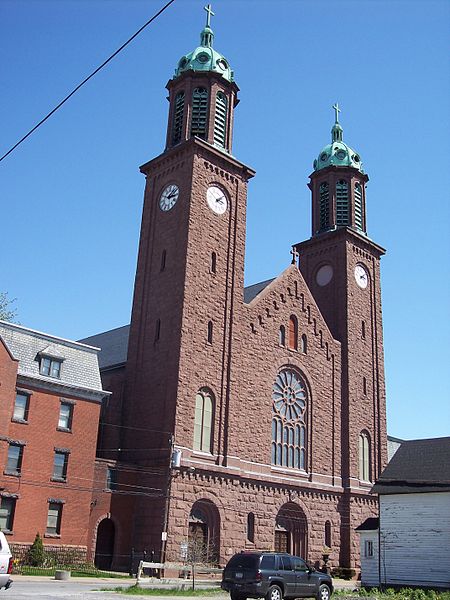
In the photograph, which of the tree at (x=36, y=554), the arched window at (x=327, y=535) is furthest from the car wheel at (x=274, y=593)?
the arched window at (x=327, y=535)

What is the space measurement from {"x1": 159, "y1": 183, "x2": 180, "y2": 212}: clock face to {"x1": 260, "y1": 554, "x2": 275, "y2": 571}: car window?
27824mm

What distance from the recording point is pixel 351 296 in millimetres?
57031

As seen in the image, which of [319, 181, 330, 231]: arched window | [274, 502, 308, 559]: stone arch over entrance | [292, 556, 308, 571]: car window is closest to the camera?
[292, 556, 308, 571]: car window

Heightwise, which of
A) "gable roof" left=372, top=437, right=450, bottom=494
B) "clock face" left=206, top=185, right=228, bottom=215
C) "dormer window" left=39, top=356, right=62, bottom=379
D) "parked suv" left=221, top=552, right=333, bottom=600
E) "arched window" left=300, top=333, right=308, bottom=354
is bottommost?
"parked suv" left=221, top=552, right=333, bottom=600

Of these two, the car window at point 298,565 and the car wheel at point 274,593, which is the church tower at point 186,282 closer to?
the car window at point 298,565

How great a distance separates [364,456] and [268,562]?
3175cm

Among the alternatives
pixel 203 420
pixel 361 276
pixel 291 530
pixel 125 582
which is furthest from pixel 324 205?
pixel 125 582

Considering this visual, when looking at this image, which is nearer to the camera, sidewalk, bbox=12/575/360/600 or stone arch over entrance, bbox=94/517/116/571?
sidewalk, bbox=12/575/360/600

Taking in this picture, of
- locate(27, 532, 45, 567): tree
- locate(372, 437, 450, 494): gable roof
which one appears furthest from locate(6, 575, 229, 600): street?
locate(372, 437, 450, 494): gable roof

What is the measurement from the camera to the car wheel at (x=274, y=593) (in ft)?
75.2

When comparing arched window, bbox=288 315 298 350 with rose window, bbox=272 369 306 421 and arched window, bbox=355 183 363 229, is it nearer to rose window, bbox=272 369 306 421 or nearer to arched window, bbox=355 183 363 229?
rose window, bbox=272 369 306 421

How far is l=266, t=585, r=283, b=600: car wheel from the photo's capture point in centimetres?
2292

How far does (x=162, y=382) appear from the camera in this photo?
41844 mm

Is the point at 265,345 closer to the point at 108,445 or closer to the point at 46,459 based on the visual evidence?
the point at 108,445
